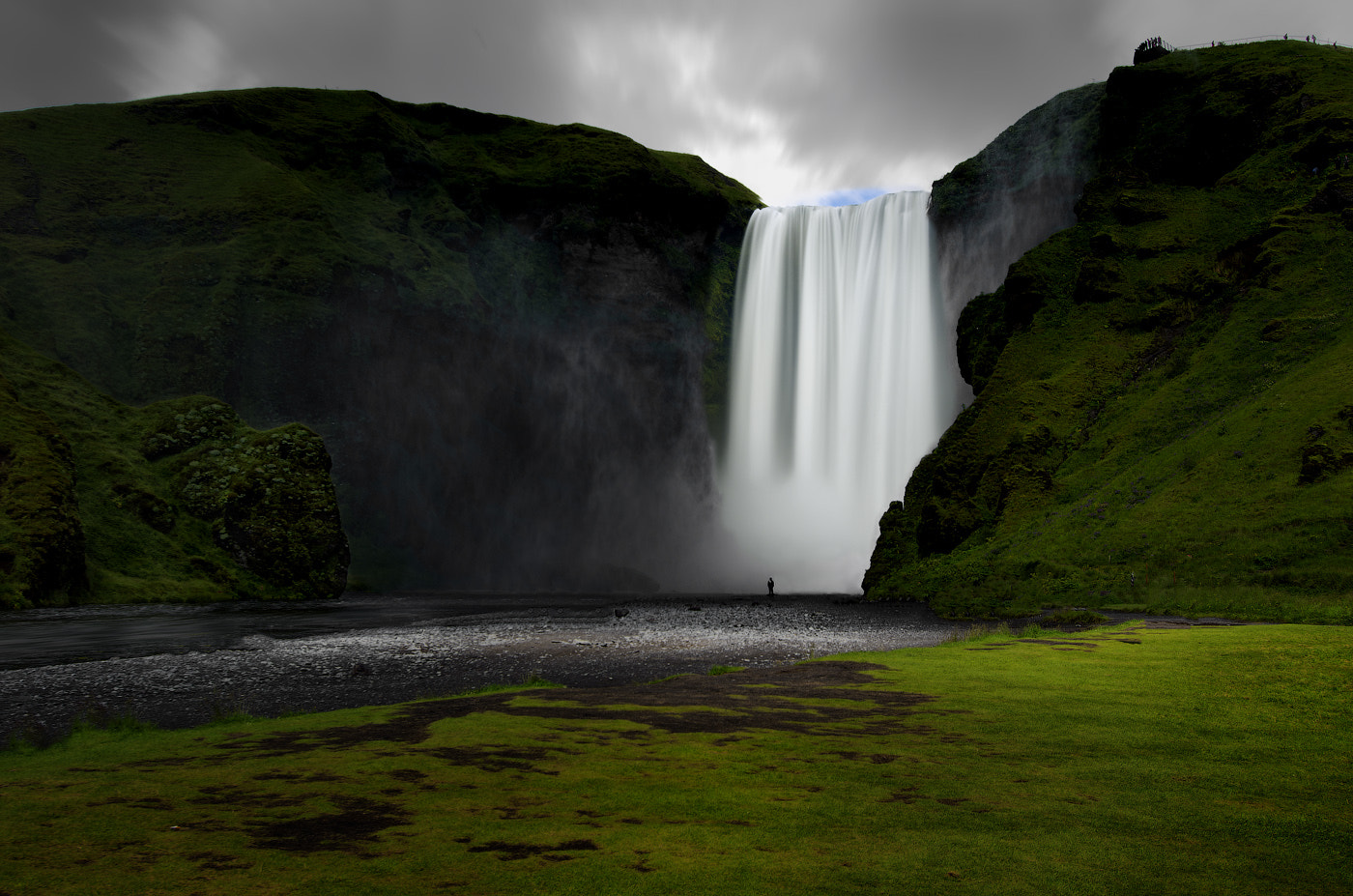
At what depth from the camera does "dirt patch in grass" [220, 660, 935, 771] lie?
8.91m

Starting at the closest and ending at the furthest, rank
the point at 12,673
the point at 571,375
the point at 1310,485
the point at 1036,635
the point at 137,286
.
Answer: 1. the point at 12,673
2. the point at 1036,635
3. the point at 1310,485
4. the point at 137,286
5. the point at 571,375

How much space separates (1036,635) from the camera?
21953mm

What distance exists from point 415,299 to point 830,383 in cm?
4914

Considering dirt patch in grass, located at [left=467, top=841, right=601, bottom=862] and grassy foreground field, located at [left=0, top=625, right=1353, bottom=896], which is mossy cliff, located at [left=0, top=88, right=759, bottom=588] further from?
dirt patch in grass, located at [left=467, top=841, right=601, bottom=862]

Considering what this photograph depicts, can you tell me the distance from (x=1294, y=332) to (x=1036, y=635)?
35.1 m

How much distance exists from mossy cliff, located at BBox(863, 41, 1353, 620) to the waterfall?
921cm

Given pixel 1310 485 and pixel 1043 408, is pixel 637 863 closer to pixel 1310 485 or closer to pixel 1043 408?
pixel 1310 485

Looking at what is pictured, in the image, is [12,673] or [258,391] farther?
[258,391]

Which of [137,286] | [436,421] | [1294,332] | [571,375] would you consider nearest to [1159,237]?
[1294,332]

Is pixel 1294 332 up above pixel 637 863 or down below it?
above

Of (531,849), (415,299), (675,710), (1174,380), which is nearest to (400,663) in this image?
(675,710)

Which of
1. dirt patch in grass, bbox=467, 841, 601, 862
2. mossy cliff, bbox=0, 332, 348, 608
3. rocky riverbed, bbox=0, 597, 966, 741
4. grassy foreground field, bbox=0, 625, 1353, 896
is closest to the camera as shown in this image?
grassy foreground field, bbox=0, 625, 1353, 896

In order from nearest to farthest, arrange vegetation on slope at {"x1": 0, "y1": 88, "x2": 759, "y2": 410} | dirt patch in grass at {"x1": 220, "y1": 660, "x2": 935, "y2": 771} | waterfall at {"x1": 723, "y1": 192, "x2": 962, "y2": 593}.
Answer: dirt patch in grass at {"x1": 220, "y1": 660, "x2": 935, "y2": 771}, vegetation on slope at {"x1": 0, "y1": 88, "x2": 759, "y2": 410}, waterfall at {"x1": 723, "y1": 192, "x2": 962, "y2": 593}

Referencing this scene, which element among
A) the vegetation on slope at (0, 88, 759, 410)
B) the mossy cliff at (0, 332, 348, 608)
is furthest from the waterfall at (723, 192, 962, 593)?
the mossy cliff at (0, 332, 348, 608)
